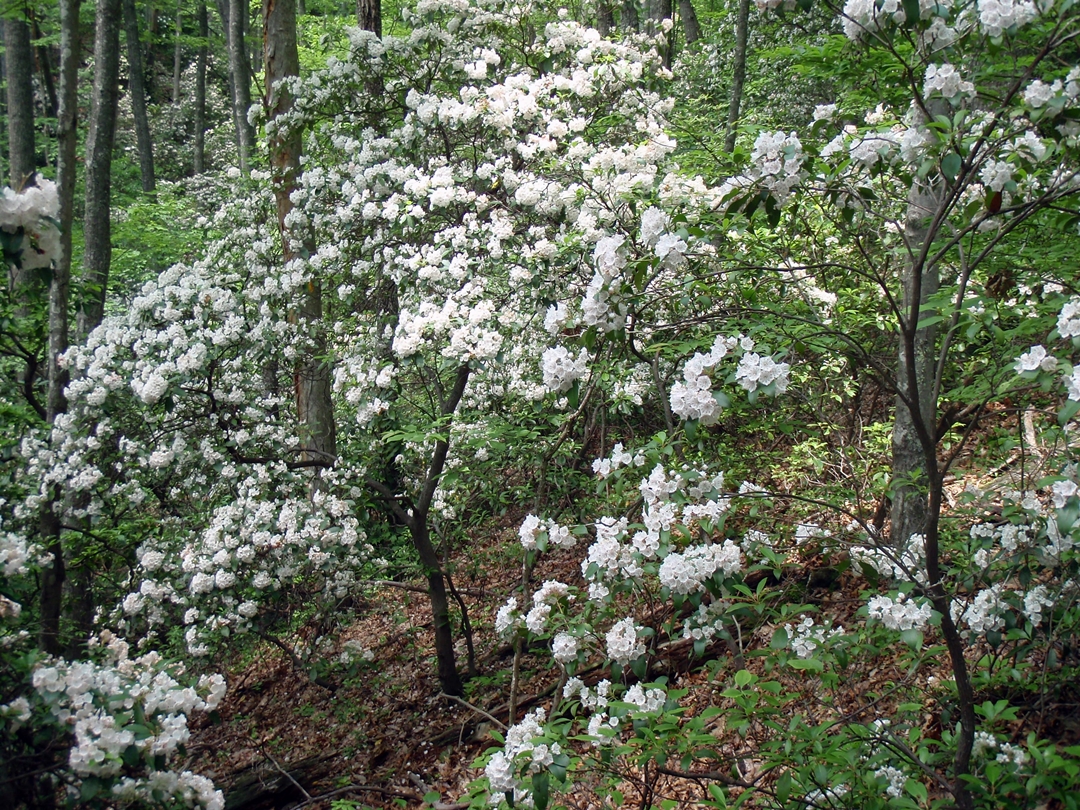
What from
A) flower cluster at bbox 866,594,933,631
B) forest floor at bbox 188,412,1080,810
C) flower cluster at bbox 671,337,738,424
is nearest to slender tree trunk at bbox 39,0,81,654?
forest floor at bbox 188,412,1080,810

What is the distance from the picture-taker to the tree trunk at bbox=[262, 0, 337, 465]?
18.0 ft

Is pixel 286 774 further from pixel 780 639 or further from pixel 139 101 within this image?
pixel 139 101

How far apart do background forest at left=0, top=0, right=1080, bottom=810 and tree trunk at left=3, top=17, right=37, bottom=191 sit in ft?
0.23

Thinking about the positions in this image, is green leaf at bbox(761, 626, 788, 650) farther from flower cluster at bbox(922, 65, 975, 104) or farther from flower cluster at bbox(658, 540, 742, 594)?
flower cluster at bbox(922, 65, 975, 104)

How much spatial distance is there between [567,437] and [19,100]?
6731mm

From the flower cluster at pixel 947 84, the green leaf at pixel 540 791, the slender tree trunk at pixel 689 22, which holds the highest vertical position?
the slender tree trunk at pixel 689 22

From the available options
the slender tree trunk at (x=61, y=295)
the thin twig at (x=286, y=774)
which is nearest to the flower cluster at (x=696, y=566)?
the thin twig at (x=286, y=774)

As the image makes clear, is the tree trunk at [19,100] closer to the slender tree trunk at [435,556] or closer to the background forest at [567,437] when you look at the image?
the background forest at [567,437]

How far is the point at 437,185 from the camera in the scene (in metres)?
4.62

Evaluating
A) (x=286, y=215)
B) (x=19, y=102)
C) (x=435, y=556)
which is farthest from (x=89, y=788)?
(x=19, y=102)

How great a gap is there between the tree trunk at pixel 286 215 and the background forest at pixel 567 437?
37mm

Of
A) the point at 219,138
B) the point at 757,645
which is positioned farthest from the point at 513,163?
the point at 219,138

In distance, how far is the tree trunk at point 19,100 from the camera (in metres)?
7.21

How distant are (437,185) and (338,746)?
3.84 metres
